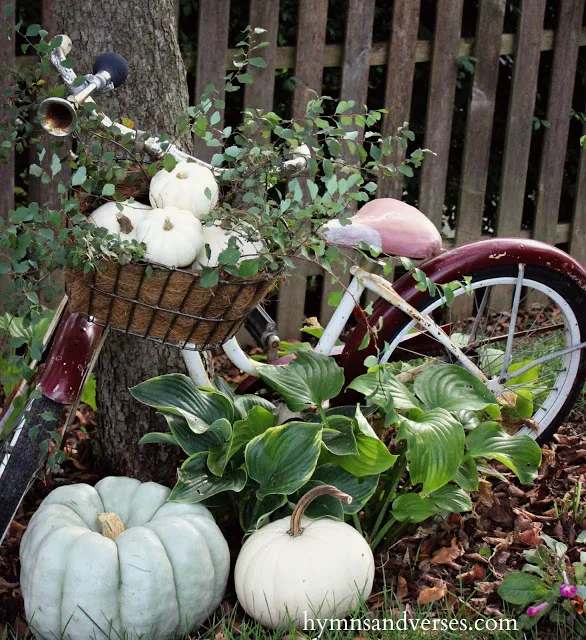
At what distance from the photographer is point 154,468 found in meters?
3.33

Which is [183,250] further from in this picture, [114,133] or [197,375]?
[197,375]

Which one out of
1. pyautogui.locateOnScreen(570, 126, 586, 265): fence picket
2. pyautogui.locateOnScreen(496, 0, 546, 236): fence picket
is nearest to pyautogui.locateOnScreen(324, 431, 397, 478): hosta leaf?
pyautogui.locateOnScreen(496, 0, 546, 236): fence picket

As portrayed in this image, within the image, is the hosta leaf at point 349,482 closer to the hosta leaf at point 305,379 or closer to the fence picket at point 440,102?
the hosta leaf at point 305,379

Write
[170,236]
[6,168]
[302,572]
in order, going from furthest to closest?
[6,168]
[302,572]
[170,236]

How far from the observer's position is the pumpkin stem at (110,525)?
2.67 meters

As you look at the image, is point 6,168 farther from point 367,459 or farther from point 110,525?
point 367,459

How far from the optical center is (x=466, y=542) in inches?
123

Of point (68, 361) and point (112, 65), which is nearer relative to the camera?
point (112, 65)

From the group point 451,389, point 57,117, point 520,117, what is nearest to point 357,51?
point 520,117

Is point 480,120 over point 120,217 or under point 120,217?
over

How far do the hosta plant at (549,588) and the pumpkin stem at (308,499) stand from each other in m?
0.52

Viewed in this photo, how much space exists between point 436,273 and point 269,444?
0.79 m

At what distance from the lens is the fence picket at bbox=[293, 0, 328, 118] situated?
4195 mm

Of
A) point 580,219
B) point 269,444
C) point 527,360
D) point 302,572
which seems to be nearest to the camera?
point 302,572
